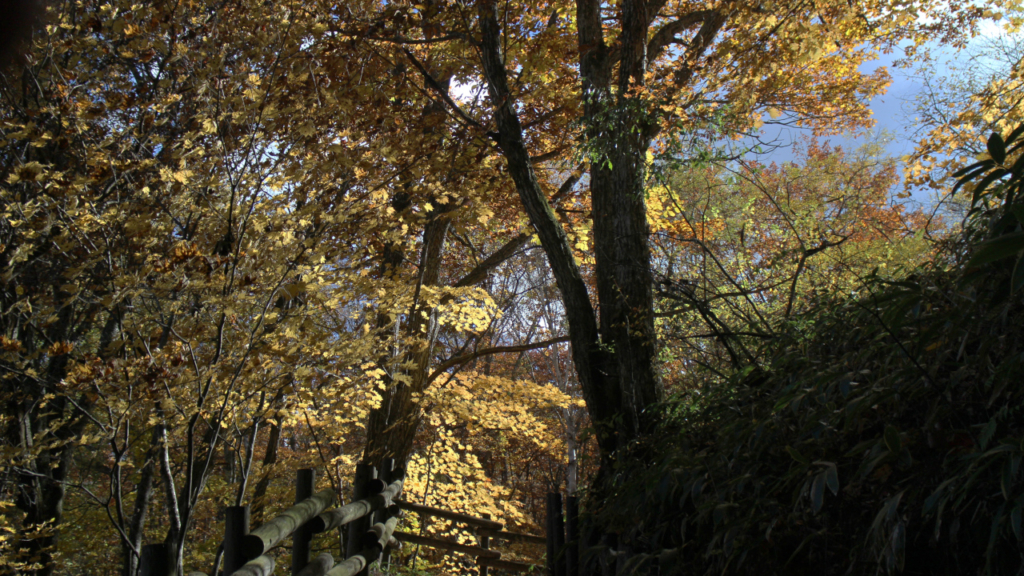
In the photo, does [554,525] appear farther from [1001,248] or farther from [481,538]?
[1001,248]

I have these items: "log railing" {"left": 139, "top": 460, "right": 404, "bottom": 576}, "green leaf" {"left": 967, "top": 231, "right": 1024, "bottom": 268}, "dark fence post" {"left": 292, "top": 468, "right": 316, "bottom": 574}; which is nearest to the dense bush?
"green leaf" {"left": 967, "top": 231, "right": 1024, "bottom": 268}

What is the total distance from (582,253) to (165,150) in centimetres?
589

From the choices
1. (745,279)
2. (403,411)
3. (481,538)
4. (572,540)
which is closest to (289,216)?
(572,540)

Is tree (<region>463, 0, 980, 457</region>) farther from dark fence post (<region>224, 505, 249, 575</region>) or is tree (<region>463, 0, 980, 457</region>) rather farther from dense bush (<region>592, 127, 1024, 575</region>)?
dark fence post (<region>224, 505, 249, 575</region>)

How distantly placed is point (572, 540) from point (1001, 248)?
3.36 m

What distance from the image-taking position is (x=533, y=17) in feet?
23.4

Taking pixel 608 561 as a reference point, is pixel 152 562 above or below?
above

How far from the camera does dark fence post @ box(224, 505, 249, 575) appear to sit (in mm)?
2449

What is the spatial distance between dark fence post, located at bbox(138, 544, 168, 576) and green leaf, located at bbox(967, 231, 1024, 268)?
2746 mm

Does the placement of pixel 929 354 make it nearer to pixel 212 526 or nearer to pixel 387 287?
pixel 387 287

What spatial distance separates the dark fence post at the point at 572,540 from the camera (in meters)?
3.65

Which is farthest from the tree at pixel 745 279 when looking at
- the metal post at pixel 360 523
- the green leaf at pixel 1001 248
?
the metal post at pixel 360 523

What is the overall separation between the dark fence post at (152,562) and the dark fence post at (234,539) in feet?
1.05

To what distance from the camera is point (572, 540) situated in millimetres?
3674
